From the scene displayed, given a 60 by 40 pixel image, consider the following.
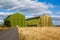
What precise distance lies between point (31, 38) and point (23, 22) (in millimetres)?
7014

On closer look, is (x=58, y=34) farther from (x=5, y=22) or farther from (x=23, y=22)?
(x=5, y=22)

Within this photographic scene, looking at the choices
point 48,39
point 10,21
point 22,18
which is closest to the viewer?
point 48,39

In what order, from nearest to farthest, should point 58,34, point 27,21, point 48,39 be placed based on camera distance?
1. point 48,39
2. point 58,34
3. point 27,21

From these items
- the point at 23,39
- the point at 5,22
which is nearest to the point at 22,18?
the point at 5,22

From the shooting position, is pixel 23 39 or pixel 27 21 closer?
pixel 23 39

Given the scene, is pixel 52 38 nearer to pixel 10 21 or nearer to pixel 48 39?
pixel 48 39

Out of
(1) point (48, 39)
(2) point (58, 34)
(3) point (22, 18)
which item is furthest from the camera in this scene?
(3) point (22, 18)

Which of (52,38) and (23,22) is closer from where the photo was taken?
(52,38)

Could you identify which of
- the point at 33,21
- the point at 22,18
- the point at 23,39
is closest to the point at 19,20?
the point at 22,18

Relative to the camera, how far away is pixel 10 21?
34.5 ft

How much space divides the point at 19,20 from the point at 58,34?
7.89 metres

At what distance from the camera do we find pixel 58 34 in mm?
2412

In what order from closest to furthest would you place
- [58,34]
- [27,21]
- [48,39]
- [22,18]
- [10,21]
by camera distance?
→ [48,39] → [58,34] → [27,21] → [22,18] → [10,21]

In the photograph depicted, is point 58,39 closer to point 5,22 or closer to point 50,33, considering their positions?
point 50,33
